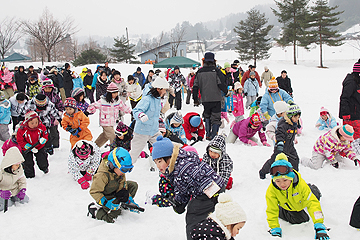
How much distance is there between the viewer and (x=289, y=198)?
3352mm

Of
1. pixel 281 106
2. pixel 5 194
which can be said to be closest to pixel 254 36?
pixel 281 106

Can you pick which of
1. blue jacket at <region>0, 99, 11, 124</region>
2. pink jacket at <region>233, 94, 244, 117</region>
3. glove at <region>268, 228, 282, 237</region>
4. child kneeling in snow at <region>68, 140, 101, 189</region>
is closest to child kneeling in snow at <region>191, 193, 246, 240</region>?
glove at <region>268, 228, 282, 237</region>

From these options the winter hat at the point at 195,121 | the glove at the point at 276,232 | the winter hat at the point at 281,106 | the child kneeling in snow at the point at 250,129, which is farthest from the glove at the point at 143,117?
the child kneeling in snow at the point at 250,129

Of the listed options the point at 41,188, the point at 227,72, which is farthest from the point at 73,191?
the point at 227,72

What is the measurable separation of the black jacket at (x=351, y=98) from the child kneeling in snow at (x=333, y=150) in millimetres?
815

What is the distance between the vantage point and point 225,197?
2.21 metres

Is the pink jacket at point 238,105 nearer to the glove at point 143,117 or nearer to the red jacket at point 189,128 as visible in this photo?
the red jacket at point 189,128

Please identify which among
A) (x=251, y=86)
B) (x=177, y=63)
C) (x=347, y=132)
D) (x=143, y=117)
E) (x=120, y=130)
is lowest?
(x=347, y=132)

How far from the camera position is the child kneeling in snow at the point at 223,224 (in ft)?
6.88

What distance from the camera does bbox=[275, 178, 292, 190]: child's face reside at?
3.24 m

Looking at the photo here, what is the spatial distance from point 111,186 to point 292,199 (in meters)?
2.25

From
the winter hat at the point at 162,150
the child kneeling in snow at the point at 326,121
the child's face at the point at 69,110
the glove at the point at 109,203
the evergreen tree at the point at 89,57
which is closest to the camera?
the winter hat at the point at 162,150

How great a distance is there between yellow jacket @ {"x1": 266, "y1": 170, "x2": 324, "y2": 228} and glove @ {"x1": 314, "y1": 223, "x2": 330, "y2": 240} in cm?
16

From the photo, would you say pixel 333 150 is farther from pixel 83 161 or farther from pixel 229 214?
pixel 83 161
